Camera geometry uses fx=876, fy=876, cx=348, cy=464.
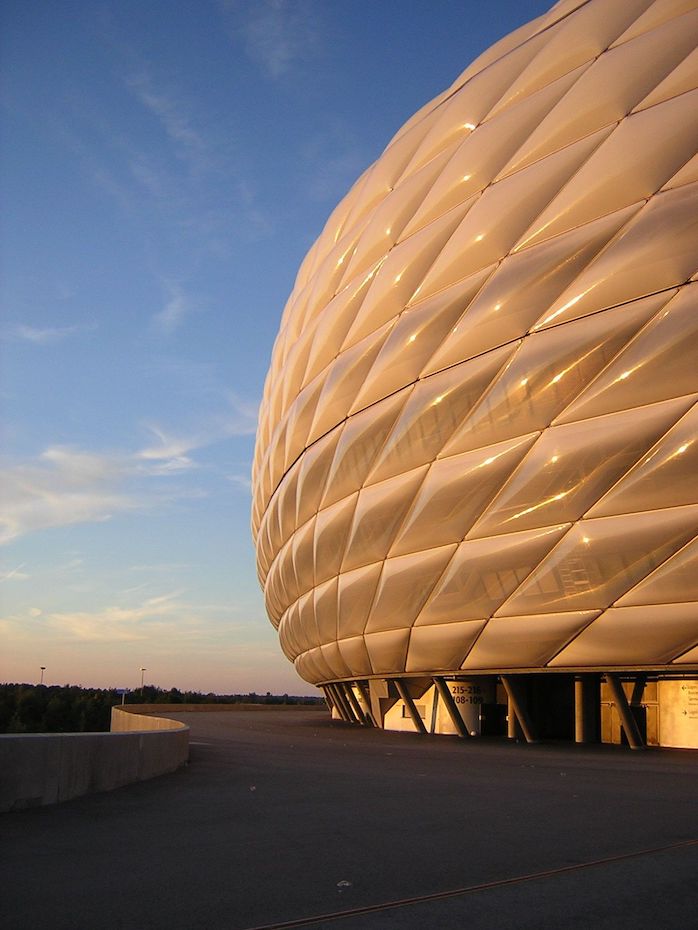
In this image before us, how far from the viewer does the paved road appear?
348 centimetres

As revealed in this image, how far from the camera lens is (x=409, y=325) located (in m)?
16.0

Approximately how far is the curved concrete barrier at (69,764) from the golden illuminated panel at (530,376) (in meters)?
6.71

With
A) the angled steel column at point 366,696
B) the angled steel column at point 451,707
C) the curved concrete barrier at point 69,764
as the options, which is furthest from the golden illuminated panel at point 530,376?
the curved concrete barrier at point 69,764

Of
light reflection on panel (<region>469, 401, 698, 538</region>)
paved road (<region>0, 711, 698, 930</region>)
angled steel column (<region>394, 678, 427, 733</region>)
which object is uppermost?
light reflection on panel (<region>469, 401, 698, 538</region>)

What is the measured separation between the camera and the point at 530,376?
43.7 ft

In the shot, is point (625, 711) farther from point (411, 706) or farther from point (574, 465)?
point (411, 706)

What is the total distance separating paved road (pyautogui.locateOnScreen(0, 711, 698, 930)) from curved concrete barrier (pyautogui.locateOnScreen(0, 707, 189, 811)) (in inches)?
6.5

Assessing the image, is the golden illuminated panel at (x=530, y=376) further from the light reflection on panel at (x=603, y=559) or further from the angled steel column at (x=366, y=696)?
the angled steel column at (x=366, y=696)

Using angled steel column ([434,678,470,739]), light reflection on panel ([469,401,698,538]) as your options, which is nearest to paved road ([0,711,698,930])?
light reflection on panel ([469,401,698,538])

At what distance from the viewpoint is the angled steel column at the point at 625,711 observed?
1345 centimetres

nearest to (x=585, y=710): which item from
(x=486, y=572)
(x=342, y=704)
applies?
(x=486, y=572)

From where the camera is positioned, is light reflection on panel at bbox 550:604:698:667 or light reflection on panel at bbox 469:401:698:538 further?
light reflection on panel at bbox 469:401:698:538

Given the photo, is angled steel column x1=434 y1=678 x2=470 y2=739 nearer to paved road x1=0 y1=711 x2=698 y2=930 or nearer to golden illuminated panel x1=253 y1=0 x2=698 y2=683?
golden illuminated panel x1=253 y1=0 x2=698 y2=683

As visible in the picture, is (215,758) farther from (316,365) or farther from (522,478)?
(316,365)
